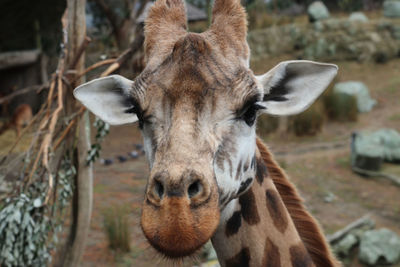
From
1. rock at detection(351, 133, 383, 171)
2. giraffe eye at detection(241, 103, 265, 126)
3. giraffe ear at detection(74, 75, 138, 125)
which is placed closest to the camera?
giraffe eye at detection(241, 103, 265, 126)

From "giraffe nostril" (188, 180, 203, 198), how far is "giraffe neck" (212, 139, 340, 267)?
633mm

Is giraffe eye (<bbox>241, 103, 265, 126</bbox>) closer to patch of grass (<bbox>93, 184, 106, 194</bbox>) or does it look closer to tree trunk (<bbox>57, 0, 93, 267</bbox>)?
tree trunk (<bbox>57, 0, 93, 267</bbox>)

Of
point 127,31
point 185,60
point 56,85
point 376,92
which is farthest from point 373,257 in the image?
point 127,31

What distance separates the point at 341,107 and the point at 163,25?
10.7m

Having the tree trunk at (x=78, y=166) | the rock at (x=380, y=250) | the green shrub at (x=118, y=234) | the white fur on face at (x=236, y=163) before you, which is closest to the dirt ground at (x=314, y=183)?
the green shrub at (x=118, y=234)

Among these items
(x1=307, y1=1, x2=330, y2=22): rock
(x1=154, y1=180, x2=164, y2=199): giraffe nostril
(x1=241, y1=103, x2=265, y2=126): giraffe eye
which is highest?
(x1=241, y1=103, x2=265, y2=126): giraffe eye

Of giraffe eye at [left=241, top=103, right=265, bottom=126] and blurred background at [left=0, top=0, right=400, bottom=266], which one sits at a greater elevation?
giraffe eye at [left=241, top=103, right=265, bottom=126]

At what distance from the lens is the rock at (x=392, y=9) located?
1908 centimetres

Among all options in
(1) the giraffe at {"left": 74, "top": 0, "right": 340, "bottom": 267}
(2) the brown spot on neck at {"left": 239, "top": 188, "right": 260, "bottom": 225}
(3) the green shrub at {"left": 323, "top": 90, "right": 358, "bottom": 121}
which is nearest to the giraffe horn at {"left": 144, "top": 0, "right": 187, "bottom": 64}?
(1) the giraffe at {"left": 74, "top": 0, "right": 340, "bottom": 267}

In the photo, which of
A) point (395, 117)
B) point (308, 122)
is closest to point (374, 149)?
point (308, 122)

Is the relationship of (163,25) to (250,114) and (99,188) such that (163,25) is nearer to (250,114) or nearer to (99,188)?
(250,114)

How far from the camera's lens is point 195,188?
2.06m

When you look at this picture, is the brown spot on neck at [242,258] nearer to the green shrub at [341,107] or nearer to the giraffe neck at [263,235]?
the giraffe neck at [263,235]

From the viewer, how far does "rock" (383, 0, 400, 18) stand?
19078 millimetres
